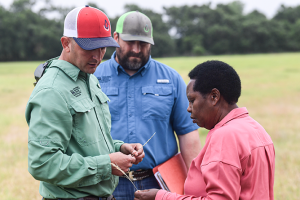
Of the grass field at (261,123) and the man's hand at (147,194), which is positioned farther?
the grass field at (261,123)

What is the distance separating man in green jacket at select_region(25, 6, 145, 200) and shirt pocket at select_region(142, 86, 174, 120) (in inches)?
39.4

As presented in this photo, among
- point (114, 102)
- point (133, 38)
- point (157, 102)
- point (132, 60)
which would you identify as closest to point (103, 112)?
point (114, 102)

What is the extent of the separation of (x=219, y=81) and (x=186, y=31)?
90211 millimetres

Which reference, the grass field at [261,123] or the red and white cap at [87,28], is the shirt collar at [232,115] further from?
the grass field at [261,123]

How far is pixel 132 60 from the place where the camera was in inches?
154

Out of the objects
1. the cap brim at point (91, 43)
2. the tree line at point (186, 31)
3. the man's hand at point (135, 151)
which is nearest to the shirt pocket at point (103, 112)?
the man's hand at point (135, 151)

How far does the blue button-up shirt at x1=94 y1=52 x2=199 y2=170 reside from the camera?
3756mm

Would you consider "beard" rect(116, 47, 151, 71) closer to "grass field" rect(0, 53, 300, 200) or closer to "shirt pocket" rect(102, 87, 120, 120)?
"shirt pocket" rect(102, 87, 120, 120)

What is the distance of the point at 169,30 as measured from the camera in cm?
8888

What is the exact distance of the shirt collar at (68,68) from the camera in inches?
100.0

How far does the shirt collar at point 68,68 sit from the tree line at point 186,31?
5946 centimetres

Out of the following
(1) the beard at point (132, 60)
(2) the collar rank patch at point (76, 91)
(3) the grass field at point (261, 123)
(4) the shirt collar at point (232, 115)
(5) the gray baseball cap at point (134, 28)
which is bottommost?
(3) the grass field at point (261, 123)

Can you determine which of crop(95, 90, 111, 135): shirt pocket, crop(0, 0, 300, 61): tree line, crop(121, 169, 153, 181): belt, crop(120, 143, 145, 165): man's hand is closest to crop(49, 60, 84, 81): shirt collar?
crop(95, 90, 111, 135): shirt pocket

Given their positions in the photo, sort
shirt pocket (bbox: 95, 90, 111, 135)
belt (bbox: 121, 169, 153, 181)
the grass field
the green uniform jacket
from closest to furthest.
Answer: the green uniform jacket
shirt pocket (bbox: 95, 90, 111, 135)
belt (bbox: 121, 169, 153, 181)
the grass field
